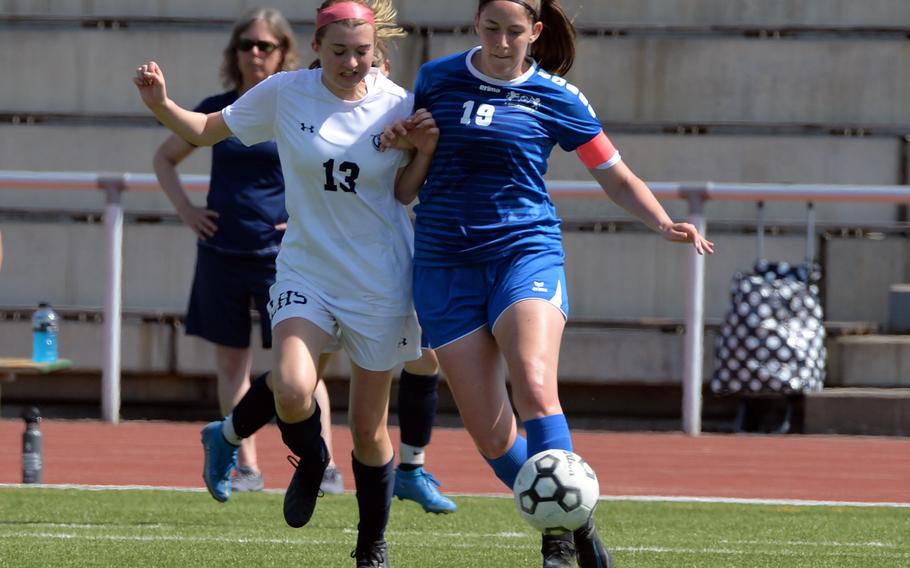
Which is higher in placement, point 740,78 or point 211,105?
point 740,78

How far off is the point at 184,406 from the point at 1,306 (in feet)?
4.88

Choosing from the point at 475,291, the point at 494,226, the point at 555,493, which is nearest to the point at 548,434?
the point at 555,493

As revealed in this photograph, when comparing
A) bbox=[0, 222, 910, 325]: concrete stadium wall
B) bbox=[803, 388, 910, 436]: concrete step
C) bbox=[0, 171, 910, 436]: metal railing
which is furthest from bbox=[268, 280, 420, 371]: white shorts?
bbox=[0, 222, 910, 325]: concrete stadium wall

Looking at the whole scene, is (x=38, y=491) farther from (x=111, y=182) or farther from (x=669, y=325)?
(x=669, y=325)

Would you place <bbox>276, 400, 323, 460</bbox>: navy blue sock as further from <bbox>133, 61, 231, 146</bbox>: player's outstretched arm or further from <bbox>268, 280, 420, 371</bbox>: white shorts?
<bbox>133, 61, 231, 146</bbox>: player's outstretched arm

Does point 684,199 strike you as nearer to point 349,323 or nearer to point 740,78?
point 740,78

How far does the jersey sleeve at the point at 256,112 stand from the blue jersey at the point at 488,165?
1.77 feet

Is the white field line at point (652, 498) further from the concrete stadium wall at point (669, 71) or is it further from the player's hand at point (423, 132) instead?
the concrete stadium wall at point (669, 71)

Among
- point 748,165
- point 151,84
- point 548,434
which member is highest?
→ point 748,165

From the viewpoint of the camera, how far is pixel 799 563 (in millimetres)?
6336

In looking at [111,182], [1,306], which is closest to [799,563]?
[111,182]

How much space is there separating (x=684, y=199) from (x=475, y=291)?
5342 millimetres

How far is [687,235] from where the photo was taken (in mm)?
5879

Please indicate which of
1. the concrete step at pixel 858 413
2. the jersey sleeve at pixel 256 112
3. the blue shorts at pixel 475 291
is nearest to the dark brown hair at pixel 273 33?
the jersey sleeve at pixel 256 112
